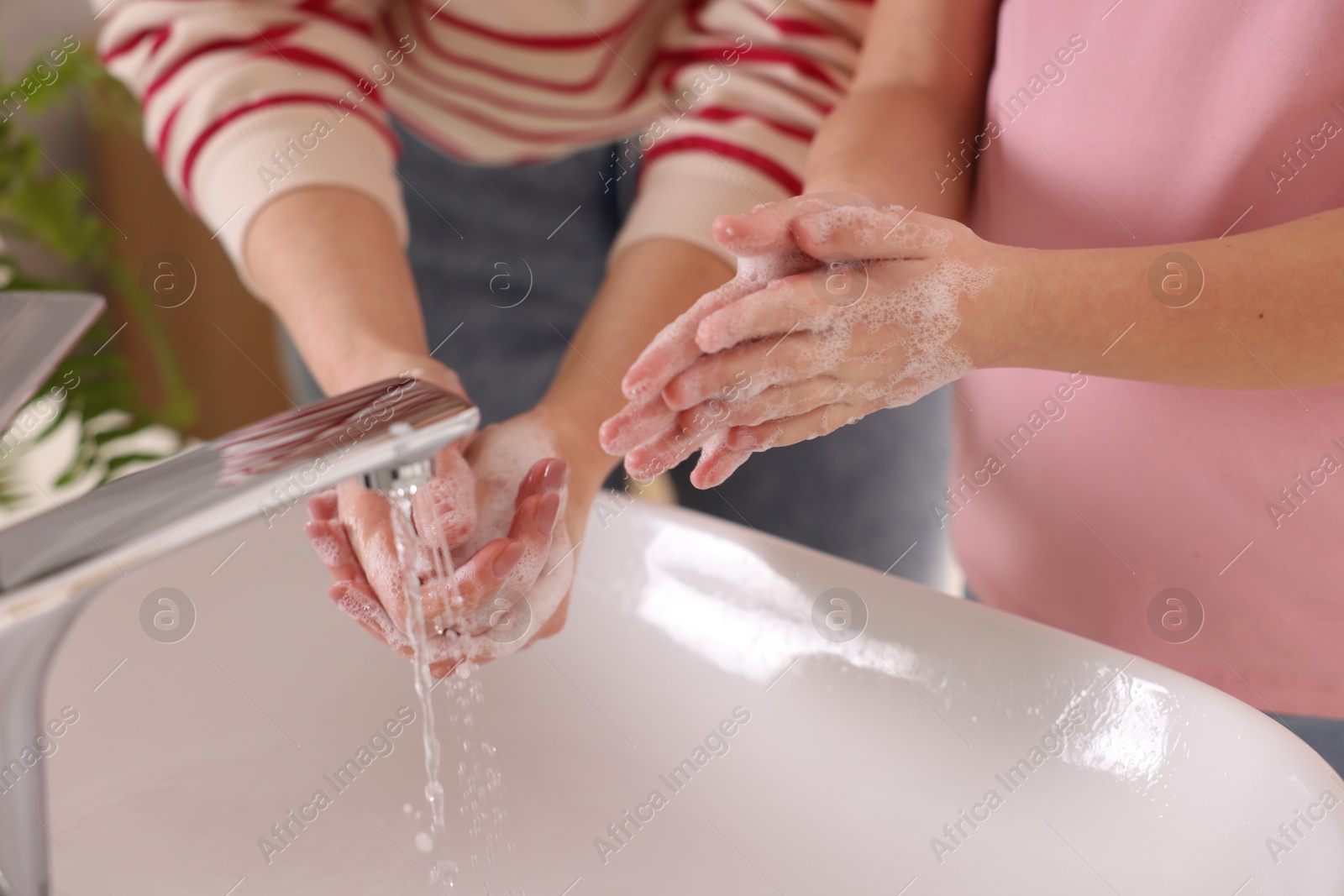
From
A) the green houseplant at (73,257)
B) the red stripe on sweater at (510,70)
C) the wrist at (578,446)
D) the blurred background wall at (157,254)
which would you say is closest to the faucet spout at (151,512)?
the wrist at (578,446)

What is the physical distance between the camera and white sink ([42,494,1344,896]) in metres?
0.46

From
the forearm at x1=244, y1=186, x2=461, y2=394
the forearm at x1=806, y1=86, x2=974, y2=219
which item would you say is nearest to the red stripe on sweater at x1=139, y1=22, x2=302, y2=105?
the forearm at x1=244, y1=186, x2=461, y2=394

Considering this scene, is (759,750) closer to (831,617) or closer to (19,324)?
(831,617)

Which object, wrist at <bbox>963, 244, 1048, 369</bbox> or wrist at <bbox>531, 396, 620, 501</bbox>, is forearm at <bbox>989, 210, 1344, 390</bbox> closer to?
wrist at <bbox>963, 244, 1048, 369</bbox>

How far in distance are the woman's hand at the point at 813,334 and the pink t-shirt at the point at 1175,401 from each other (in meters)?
Answer: 0.08

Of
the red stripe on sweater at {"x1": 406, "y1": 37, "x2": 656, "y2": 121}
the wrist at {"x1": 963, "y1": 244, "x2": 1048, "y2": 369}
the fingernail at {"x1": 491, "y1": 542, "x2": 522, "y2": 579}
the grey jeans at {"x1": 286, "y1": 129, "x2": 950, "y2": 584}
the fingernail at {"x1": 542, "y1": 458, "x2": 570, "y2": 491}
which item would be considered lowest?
the grey jeans at {"x1": 286, "y1": 129, "x2": 950, "y2": 584}

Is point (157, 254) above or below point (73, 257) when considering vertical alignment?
below

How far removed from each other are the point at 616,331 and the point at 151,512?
1.21 ft

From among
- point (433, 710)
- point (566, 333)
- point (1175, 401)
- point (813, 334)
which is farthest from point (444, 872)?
point (566, 333)

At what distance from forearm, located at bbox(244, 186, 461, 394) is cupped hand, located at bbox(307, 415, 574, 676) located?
0.07 meters

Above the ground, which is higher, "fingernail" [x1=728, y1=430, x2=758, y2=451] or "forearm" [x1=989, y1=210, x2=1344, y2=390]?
"forearm" [x1=989, y1=210, x2=1344, y2=390]

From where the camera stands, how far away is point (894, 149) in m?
0.57

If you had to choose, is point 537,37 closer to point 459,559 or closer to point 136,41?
point 136,41

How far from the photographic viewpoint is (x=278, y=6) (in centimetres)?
70
